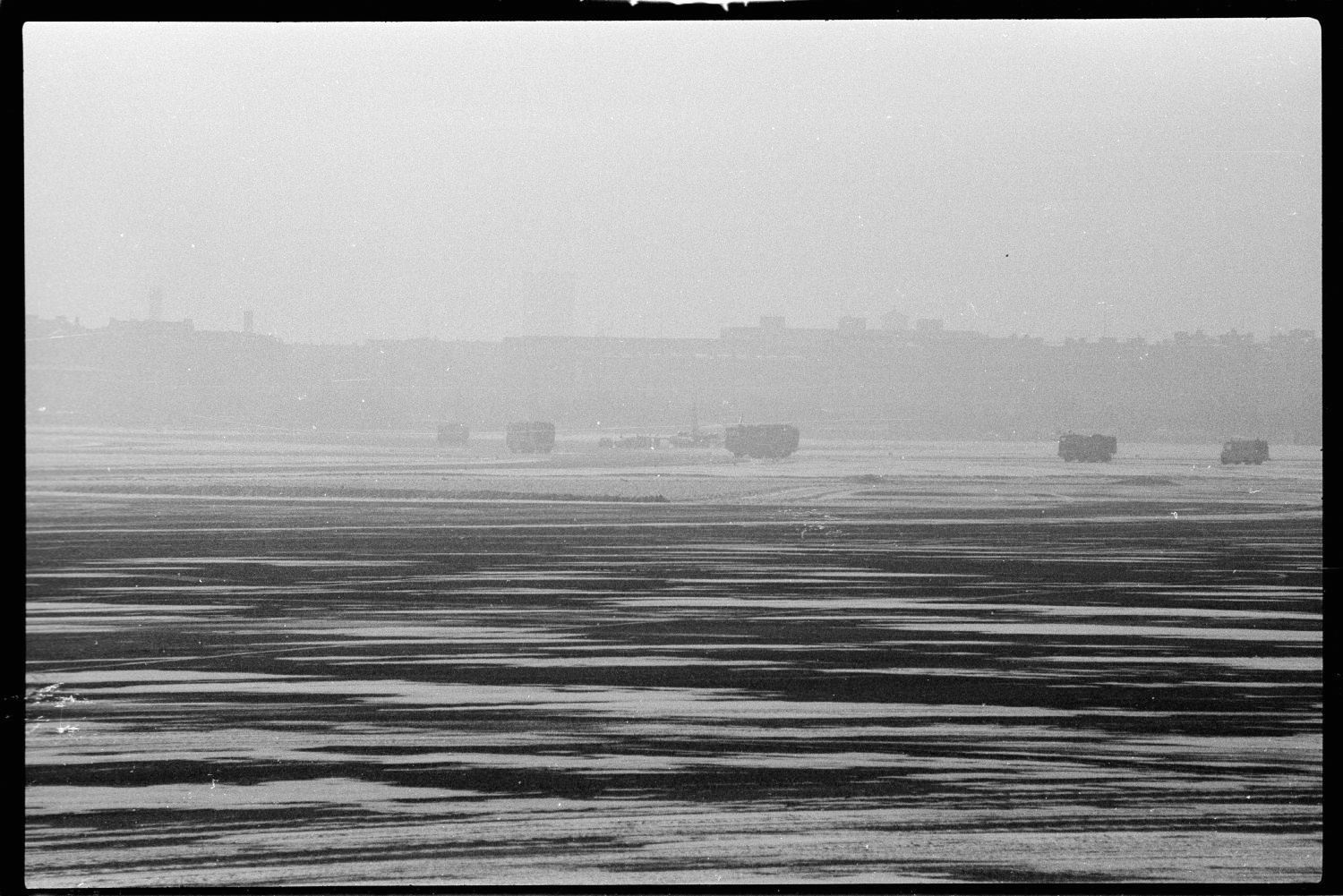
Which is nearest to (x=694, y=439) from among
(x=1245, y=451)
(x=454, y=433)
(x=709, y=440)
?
(x=709, y=440)

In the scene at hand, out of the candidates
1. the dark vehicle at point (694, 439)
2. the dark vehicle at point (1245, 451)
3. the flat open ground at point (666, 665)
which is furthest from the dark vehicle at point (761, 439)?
the dark vehicle at point (1245, 451)

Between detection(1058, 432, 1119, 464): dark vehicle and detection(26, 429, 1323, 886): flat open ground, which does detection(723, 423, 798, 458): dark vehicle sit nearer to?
detection(26, 429, 1323, 886): flat open ground

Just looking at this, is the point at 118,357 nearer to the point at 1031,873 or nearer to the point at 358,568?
the point at 358,568

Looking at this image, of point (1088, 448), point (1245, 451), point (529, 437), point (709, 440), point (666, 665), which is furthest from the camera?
point (1088, 448)

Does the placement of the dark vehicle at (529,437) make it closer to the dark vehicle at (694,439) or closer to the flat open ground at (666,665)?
the flat open ground at (666,665)

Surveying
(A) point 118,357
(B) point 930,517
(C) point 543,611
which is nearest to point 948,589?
(B) point 930,517

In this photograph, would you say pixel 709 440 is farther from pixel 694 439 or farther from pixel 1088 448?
pixel 1088 448

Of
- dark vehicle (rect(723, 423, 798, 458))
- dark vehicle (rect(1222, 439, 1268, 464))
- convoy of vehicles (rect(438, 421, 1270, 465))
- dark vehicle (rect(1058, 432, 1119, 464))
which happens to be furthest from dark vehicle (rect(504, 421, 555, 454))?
dark vehicle (rect(1222, 439, 1268, 464))
